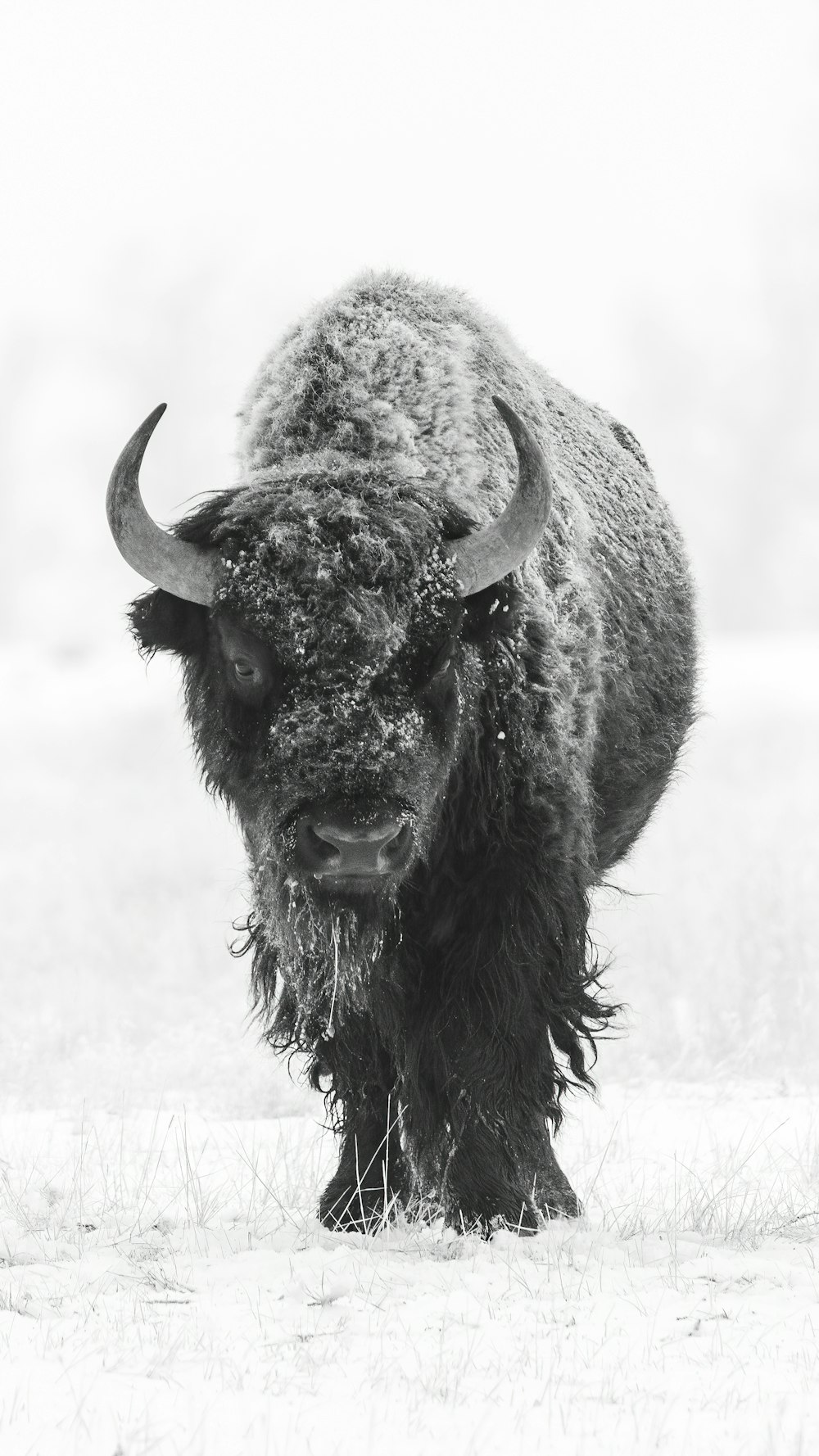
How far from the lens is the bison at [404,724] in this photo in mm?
4008

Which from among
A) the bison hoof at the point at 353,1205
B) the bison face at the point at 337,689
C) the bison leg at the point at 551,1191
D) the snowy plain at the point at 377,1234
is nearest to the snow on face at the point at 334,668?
the bison face at the point at 337,689

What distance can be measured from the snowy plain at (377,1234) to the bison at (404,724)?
0.36 metres

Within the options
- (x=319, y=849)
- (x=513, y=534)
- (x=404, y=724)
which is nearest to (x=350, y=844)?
(x=319, y=849)

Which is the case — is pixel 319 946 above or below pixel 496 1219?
above

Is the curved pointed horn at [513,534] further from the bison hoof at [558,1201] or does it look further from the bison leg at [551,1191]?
the bison hoof at [558,1201]

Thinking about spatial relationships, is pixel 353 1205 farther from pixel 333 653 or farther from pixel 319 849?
pixel 333 653

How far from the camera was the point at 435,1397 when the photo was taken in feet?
9.50

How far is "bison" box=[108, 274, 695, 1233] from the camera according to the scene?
13.1ft

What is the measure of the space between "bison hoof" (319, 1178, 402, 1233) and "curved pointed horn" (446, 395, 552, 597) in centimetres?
Result: 187

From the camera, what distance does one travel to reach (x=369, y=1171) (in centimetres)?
483

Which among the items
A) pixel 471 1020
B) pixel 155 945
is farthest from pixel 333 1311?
pixel 155 945

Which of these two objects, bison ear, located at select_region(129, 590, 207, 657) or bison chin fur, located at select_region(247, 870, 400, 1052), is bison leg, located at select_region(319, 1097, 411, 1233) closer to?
bison chin fur, located at select_region(247, 870, 400, 1052)

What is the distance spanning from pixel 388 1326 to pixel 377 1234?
40.9 inches

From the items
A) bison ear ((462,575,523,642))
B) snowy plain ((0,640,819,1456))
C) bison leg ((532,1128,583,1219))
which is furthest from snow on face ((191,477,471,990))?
bison leg ((532,1128,583,1219))
